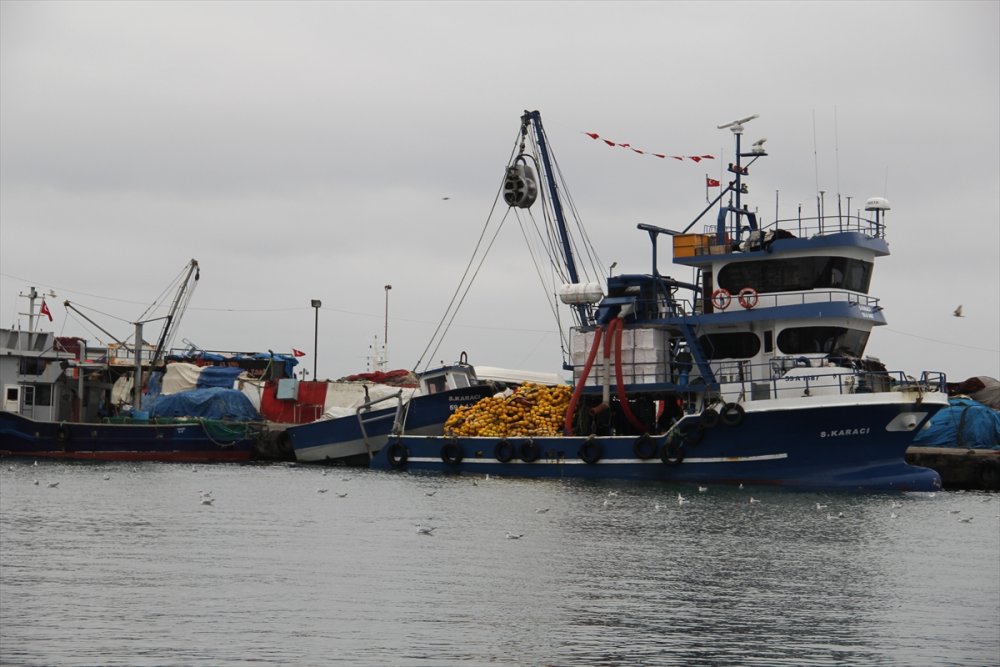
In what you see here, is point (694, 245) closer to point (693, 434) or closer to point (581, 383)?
point (581, 383)

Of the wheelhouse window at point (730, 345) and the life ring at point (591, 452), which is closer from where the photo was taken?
the life ring at point (591, 452)

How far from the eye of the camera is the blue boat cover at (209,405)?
66562 millimetres

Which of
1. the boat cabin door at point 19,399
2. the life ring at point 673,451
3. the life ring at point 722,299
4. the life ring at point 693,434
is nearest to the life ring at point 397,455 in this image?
the life ring at point 673,451

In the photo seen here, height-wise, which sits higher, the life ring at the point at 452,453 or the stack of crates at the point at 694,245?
the stack of crates at the point at 694,245

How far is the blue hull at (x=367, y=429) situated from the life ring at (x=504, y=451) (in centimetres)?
569

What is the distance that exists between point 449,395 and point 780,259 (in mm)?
14829

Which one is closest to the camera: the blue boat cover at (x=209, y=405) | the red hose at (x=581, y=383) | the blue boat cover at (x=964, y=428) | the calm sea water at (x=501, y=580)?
the calm sea water at (x=501, y=580)

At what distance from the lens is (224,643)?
17.3 metres

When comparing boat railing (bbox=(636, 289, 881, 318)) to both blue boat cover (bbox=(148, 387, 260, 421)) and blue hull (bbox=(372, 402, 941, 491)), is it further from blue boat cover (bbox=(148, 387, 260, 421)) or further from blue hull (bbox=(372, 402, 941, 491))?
blue boat cover (bbox=(148, 387, 260, 421))

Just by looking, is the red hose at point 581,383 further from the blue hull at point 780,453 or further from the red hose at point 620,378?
the blue hull at point 780,453

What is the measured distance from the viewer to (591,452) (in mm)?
43094

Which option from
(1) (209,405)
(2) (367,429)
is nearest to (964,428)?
(2) (367,429)

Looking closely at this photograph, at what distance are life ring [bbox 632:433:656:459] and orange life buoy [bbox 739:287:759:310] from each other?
513 cm

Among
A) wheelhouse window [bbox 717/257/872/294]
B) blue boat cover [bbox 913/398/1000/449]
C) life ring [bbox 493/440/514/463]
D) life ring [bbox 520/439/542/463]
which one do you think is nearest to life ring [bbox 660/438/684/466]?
life ring [bbox 520/439/542/463]
